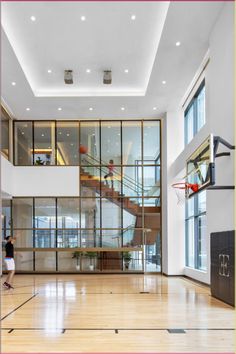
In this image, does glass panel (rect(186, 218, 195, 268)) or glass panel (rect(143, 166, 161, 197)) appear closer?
glass panel (rect(186, 218, 195, 268))

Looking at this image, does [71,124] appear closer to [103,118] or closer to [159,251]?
[103,118]

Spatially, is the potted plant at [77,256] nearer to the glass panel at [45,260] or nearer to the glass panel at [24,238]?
the glass panel at [45,260]

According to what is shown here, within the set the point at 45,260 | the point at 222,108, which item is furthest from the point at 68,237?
the point at 222,108

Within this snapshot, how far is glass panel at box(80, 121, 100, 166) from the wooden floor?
23.1 ft

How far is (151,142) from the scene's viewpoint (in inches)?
658

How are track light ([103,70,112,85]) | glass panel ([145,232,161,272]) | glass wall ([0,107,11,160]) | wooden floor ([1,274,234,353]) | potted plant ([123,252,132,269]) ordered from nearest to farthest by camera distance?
wooden floor ([1,274,234,353]), track light ([103,70,112,85]), glass wall ([0,107,11,160]), glass panel ([145,232,161,272]), potted plant ([123,252,132,269])

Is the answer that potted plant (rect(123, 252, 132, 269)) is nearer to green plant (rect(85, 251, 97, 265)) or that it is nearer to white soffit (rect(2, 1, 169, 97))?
green plant (rect(85, 251, 97, 265))

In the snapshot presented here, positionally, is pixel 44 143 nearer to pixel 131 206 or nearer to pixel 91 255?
pixel 131 206

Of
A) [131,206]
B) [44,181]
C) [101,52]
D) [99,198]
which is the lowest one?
[131,206]

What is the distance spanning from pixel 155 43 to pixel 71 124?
7372 mm

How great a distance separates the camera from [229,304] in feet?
25.5

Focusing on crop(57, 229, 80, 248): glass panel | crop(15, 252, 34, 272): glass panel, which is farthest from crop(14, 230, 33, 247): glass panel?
crop(57, 229, 80, 248): glass panel

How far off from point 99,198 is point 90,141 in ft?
7.75

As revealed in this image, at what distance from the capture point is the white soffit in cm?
830
